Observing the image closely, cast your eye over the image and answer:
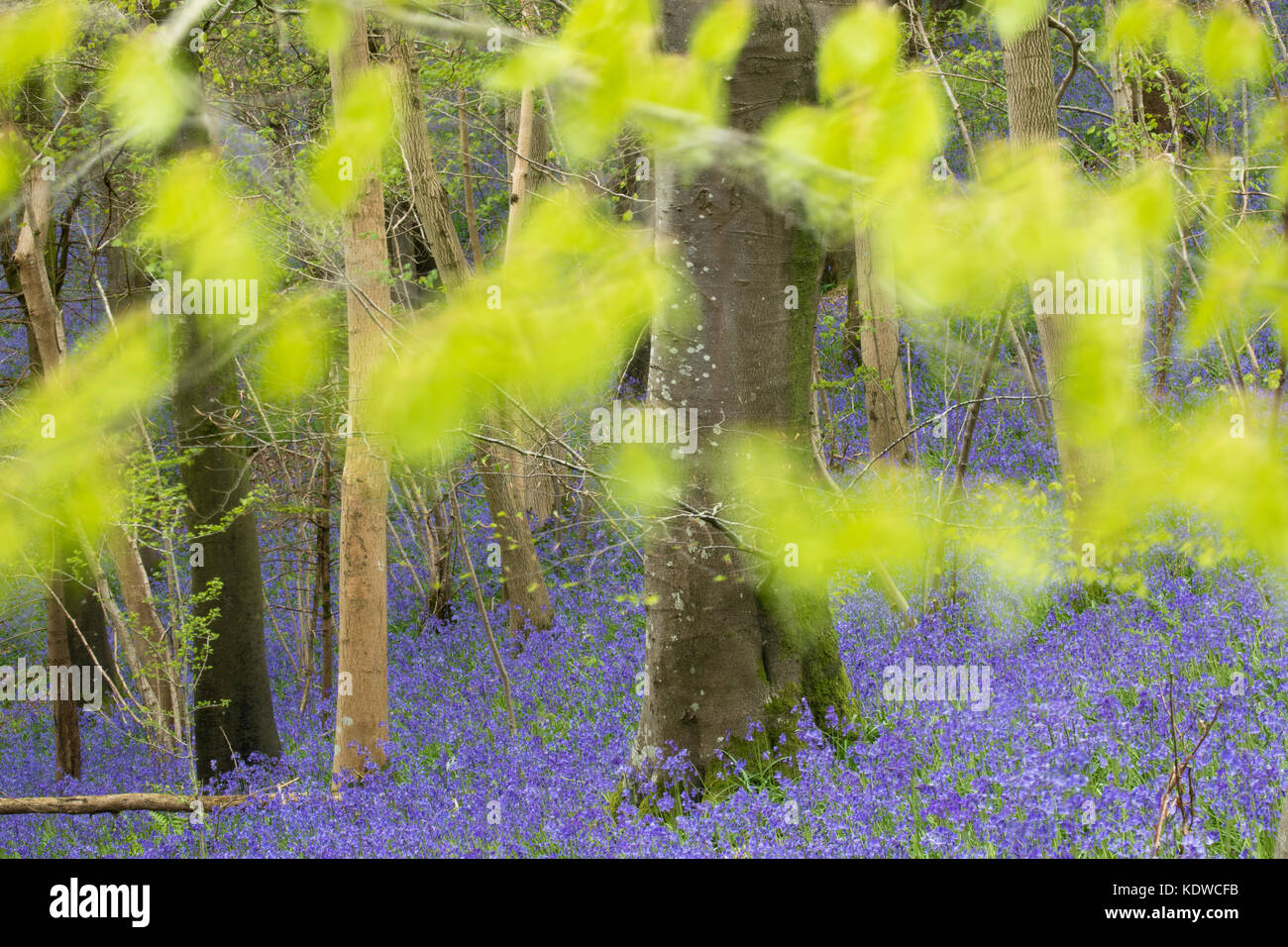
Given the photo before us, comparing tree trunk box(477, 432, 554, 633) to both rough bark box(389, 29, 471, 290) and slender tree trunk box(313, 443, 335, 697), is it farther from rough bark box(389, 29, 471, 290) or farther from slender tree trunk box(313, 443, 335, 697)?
rough bark box(389, 29, 471, 290)

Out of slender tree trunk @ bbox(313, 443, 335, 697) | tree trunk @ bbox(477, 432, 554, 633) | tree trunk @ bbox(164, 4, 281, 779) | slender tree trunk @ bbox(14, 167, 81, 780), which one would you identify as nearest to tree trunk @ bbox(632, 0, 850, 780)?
slender tree trunk @ bbox(14, 167, 81, 780)

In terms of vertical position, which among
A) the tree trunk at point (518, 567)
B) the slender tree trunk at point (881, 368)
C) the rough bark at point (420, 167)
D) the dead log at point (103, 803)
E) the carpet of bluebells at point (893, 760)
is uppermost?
the rough bark at point (420, 167)

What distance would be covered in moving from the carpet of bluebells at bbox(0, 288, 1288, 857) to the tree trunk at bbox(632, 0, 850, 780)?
0.36m

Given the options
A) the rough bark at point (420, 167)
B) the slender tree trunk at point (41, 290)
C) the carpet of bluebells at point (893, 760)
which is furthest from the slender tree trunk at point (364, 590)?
the slender tree trunk at point (41, 290)

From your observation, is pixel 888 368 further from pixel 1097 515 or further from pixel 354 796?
pixel 1097 515

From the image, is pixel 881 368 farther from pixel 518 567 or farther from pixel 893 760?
pixel 893 760

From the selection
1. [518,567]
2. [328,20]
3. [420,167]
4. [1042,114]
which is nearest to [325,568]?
[518,567]

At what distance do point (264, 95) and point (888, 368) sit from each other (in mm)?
7461

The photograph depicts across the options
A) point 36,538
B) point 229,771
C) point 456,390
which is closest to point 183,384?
point 36,538

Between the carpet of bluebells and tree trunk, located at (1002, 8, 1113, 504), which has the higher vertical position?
tree trunk, located at (1002, 8, 1113, 504)

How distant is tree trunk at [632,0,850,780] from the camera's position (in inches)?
167

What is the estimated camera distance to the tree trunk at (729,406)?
4.23 meters

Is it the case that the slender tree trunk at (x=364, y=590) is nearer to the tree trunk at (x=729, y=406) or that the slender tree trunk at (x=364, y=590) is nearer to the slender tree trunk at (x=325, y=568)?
the slender tree trunk at (x=325, y=568)

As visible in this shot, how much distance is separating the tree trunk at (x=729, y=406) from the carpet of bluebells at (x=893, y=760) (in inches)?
14.1
